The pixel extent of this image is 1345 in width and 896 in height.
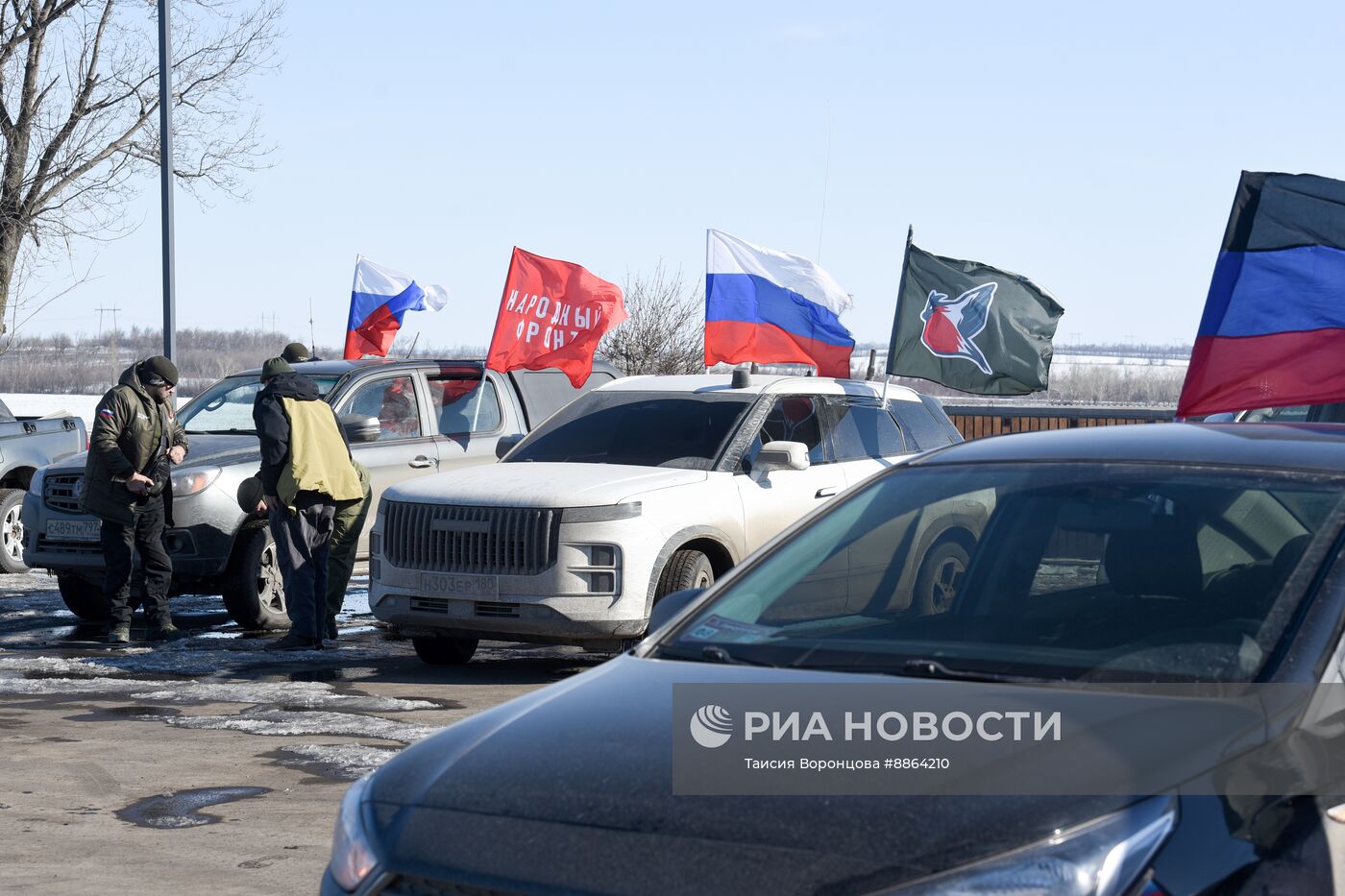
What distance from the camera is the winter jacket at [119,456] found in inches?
423

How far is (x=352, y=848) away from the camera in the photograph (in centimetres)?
304

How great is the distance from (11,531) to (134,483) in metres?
5.69

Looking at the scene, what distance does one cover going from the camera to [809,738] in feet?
9.98

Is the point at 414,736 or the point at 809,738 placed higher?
the point at 809,738

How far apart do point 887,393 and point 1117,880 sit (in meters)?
8.55

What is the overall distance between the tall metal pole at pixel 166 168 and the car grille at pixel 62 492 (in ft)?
18.6

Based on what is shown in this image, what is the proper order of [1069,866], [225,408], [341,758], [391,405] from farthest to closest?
1. [225,408]
2. [391,405]
3. [341,758]
4. [1069,866]

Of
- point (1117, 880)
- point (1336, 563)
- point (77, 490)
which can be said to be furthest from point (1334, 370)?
point (77, 490)

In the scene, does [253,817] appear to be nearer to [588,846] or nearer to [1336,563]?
[588,846]

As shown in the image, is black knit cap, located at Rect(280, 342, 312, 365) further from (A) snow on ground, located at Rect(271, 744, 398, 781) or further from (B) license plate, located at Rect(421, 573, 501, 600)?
(A) snow on ground, located at Rect(271, 744, 398, 781)

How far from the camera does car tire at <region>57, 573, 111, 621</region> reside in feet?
39.9

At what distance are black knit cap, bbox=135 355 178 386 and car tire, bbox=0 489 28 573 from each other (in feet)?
16.3

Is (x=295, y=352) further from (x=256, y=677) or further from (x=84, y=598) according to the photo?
(x=256, y=677)

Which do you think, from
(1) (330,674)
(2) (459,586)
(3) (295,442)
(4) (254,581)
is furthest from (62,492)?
(2) (459,586)
